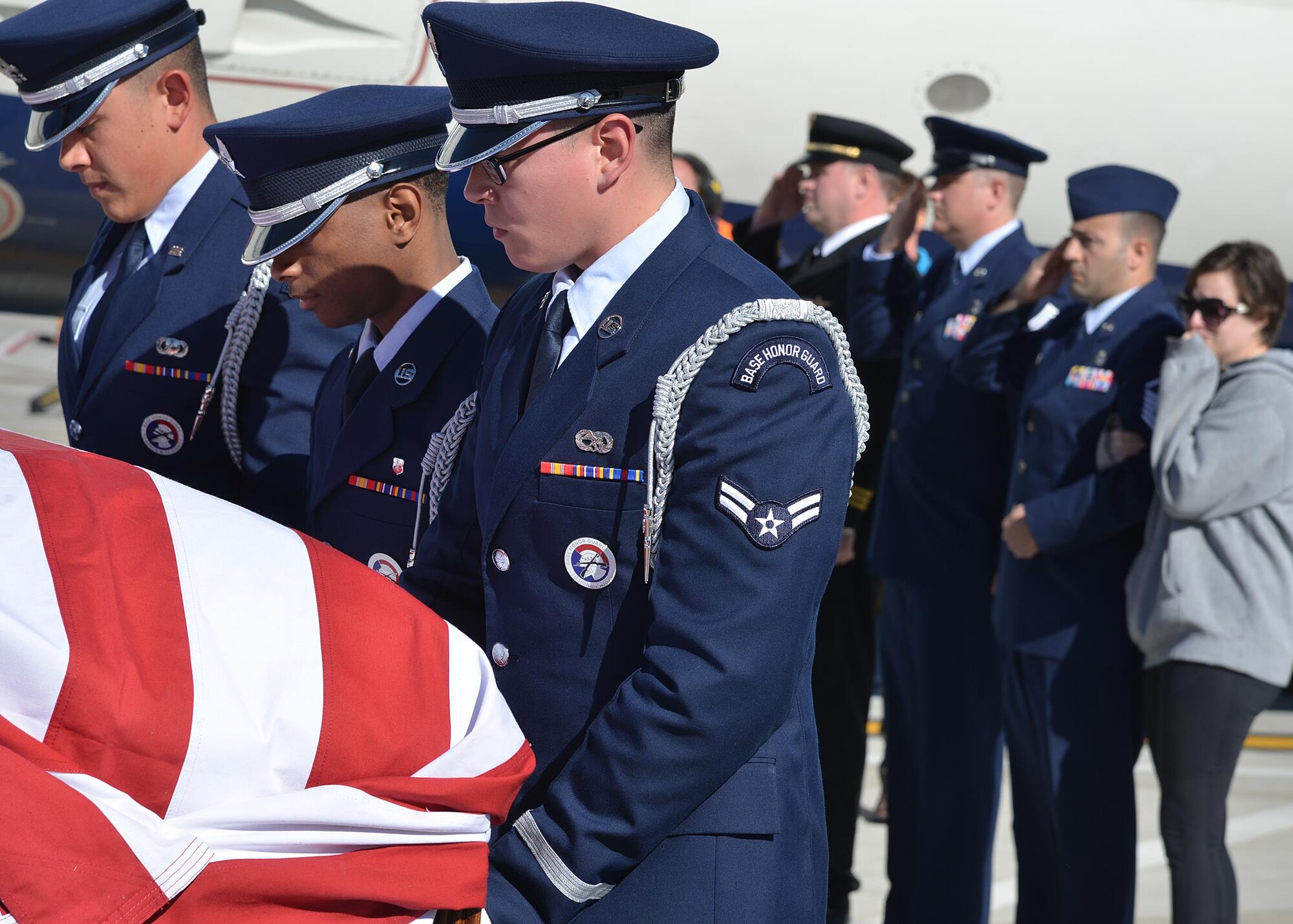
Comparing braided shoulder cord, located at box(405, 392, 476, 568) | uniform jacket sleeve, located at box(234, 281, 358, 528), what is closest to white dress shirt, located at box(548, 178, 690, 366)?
braided shoulder cord, located at box(405, 392, 476, 568)

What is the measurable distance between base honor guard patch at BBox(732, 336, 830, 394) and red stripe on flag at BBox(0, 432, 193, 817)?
0.63m

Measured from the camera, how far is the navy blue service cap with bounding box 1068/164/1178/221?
3688 mm

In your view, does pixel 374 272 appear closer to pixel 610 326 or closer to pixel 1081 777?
pixel 610 326

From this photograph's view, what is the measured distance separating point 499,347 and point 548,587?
0.43 metres

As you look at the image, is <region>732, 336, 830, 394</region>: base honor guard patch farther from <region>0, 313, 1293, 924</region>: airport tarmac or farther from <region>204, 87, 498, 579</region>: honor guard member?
<region>0, 313, 1293, 924</region>: airport tarmac

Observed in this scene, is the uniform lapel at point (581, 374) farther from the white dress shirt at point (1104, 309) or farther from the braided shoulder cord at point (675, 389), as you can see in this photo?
the white dress shirt at point (1104, 309)

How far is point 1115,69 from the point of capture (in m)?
5.30

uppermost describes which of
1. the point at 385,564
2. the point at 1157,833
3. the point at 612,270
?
the point at 612,270

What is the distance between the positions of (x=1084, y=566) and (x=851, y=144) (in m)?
1.90

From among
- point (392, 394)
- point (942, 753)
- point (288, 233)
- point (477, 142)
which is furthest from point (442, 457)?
point (942, 753)

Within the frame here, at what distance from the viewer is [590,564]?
156 cm

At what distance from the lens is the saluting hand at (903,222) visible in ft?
14.8

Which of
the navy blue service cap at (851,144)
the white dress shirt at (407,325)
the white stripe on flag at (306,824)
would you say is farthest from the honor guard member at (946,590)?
the white stripe on flag at (306,824)

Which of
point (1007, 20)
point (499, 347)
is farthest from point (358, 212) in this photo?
point (1007, 20)
